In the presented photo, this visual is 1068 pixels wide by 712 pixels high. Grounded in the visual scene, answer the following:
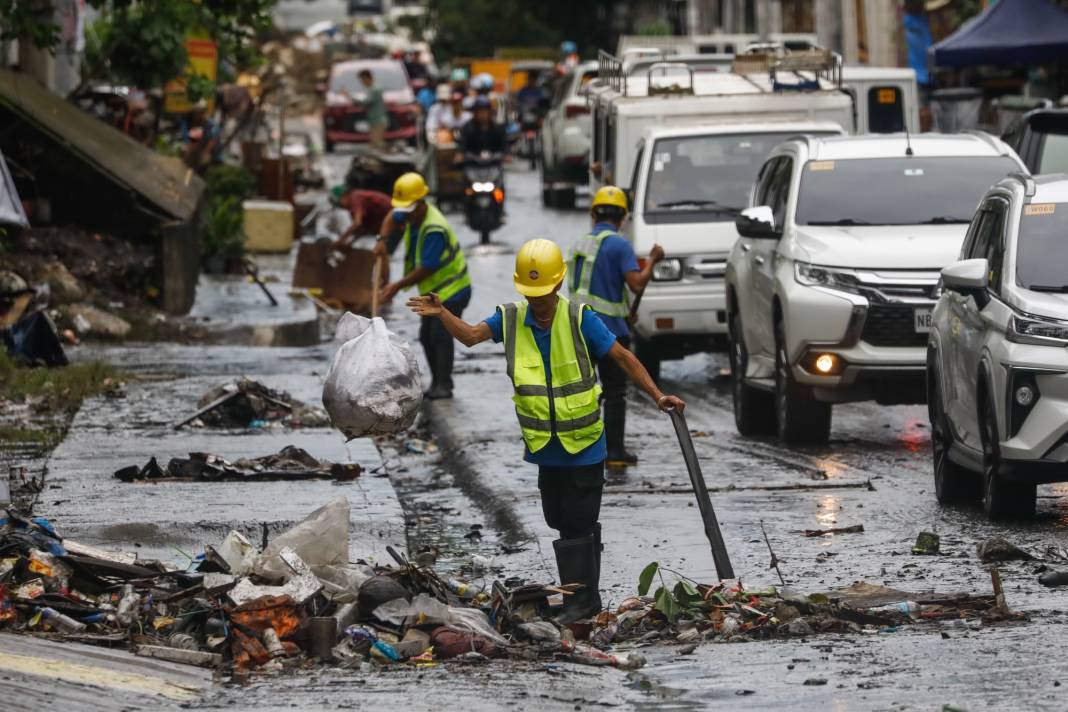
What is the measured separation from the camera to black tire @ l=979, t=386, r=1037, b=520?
10.1m

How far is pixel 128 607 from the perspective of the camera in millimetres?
8336

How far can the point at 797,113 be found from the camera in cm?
1852

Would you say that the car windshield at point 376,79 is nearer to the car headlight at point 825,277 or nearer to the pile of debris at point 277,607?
the car headlight at point 825,277

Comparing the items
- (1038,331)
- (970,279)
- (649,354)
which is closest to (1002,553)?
(1038,331)

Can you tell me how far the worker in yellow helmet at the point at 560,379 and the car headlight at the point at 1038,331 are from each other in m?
2.14

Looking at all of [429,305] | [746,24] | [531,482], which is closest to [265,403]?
[531,482]

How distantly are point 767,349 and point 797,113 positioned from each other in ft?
16.7

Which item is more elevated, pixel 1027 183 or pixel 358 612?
pixel 1027 183

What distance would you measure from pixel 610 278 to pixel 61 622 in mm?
5048

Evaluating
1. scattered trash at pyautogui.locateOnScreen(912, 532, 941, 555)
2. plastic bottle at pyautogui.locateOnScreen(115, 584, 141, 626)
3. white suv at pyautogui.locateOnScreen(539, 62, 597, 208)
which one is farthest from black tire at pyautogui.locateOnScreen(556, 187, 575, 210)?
plastic bottle at pyautogui.locateOnScreen(115, 584, 141, 626)

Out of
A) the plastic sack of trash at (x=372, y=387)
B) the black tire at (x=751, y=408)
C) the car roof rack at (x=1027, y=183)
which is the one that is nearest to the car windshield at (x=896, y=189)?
the black tire at (x=751, y=408)

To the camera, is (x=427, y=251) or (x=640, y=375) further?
(x=427, y=251)

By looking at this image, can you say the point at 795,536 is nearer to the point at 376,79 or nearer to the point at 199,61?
the point at 199,61

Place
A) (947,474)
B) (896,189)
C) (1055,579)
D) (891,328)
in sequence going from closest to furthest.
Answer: (1055,579)
(947,474)
(891,328)
(896,189)
